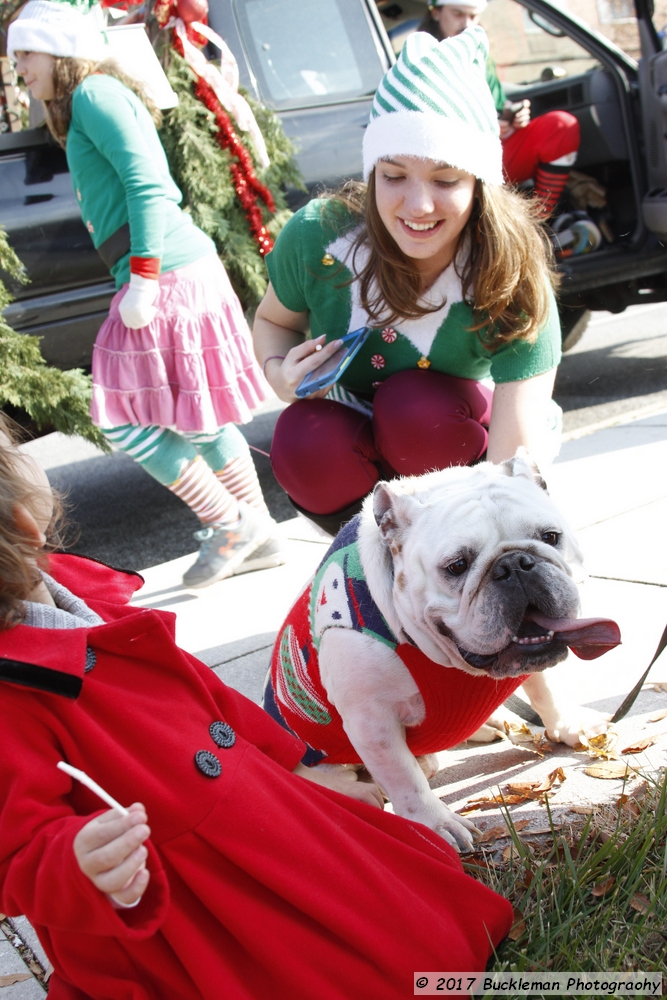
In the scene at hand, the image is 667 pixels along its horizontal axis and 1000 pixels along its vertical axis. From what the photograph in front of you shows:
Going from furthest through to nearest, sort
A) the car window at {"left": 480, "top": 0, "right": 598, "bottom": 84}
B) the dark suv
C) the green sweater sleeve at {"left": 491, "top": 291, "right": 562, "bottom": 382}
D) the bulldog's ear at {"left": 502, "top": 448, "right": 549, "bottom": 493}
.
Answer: the car window at {"left": 480, "top": 0, "right": 598, "bottom": 84} → the dark suv → the green sweater sleeve at {"left": 491, "top": 291, "right": 562, "bottom": 382} → the bulldog's ear at {"left": 502, "top": 448, "right": 549, "bottom": 493}

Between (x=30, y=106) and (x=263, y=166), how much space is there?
1.18 metres

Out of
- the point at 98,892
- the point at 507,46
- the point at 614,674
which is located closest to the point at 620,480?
the point at 614,674

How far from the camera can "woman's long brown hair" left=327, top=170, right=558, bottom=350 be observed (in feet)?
8.47

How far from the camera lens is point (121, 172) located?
366 cm

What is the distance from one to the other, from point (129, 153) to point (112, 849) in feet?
10.0

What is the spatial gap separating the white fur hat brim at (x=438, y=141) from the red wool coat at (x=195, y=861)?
1.54 meters

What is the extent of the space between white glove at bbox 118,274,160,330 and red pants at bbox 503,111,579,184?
310 centimetres

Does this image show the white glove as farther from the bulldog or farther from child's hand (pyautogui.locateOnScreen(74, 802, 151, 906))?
child's hand (pyautogui.locateOnScreen(74, 802, 151, 906))

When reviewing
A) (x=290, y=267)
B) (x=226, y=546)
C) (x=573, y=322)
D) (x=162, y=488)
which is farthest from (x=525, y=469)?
(x=573, y=322)

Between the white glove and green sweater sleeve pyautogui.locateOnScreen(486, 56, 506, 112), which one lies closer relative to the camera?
the white glove

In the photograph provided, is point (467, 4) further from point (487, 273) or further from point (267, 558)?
point (487, 273)

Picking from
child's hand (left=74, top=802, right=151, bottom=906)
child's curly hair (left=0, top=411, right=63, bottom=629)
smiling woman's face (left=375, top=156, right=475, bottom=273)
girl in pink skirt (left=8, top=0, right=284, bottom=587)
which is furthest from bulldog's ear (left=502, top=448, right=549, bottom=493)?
girl in pink skirt (left=8, top=0, right=284, bottom=587)

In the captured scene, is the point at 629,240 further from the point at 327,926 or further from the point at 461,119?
the point at 327,926

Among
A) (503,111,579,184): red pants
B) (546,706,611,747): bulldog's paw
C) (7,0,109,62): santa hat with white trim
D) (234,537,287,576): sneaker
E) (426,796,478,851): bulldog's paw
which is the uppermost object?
(7,0,109,62): santa hat with white trim
